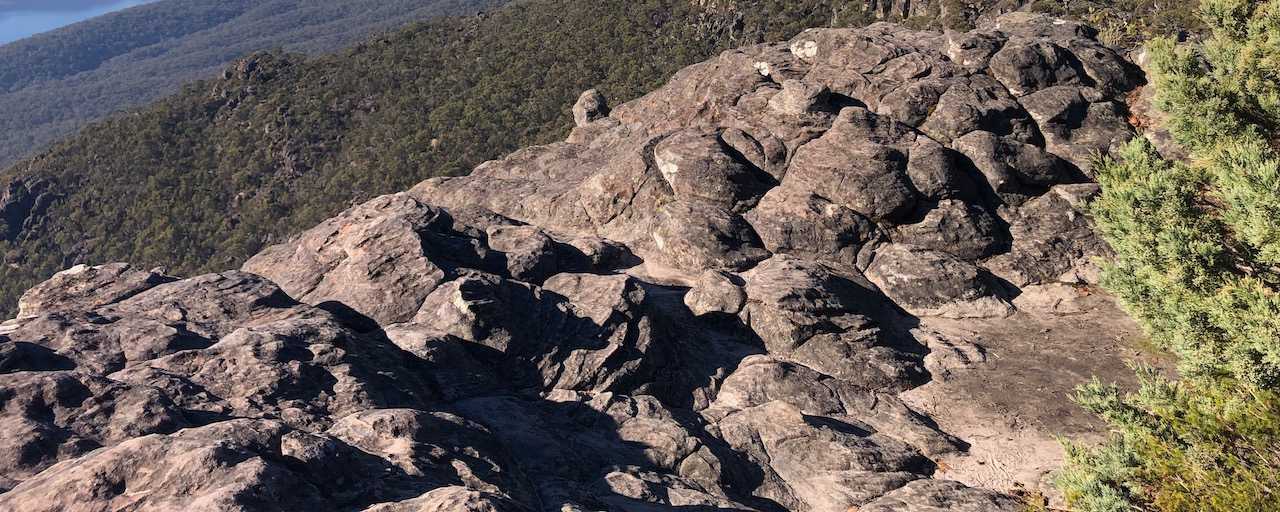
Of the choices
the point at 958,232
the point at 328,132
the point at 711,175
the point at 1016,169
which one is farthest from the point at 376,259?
the point at 328,132

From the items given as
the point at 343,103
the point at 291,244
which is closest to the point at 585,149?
the point at 291,244

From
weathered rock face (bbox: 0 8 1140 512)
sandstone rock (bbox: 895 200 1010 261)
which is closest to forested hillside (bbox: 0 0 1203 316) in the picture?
weathered rock face (bbox: 0 8 1140 512)

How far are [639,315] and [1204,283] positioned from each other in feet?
51.0

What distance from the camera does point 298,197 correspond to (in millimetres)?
108438

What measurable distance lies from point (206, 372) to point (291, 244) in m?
16.6

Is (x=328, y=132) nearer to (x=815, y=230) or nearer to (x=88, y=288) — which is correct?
(x=88, y=288)

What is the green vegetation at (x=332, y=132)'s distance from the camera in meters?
106

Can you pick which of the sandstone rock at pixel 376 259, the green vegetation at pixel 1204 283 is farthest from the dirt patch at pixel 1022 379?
the sandstone rock at pixel 376 259

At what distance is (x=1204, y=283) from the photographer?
56.7 ft

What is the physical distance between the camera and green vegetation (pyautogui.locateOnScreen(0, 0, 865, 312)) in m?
106

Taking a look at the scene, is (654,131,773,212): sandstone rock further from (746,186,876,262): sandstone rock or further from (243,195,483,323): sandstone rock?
(243,195,483,323): sandstone rock

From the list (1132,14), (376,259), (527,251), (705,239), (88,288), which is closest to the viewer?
(88,288)

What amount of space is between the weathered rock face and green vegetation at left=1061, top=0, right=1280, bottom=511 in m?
5.27

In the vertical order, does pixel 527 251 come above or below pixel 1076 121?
below
